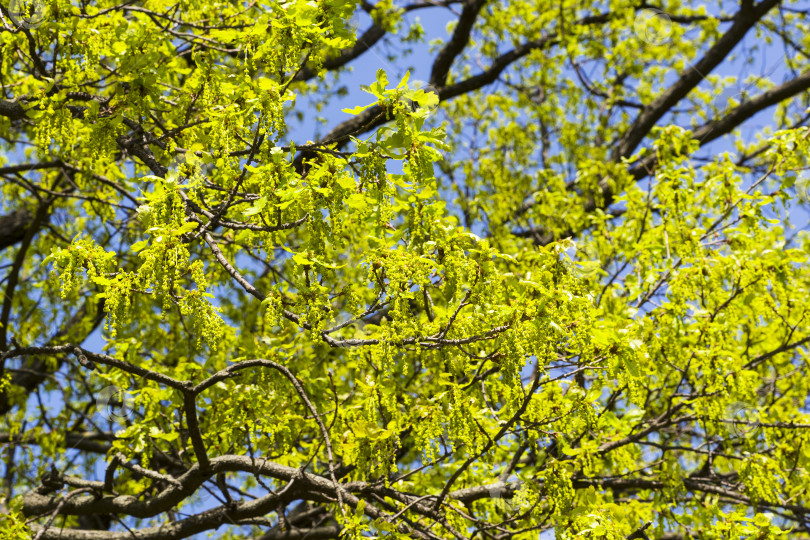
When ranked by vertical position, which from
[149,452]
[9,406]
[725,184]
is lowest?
[149,452]

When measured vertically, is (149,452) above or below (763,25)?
below

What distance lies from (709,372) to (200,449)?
109 inches

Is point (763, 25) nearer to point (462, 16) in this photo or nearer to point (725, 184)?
point (462, 16)

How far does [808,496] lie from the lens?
4250mm

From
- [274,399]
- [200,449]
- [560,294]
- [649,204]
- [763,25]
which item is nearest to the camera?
[560,294]

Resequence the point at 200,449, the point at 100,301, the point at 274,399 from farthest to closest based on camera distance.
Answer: the point at 100,301 < the point at 274,399 < the point at 200,449

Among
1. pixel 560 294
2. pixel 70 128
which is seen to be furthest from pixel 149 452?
pixel 560 294

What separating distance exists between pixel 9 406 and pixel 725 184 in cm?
629

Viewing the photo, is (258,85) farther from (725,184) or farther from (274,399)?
(725,184)

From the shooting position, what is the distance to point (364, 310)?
3.50 metres

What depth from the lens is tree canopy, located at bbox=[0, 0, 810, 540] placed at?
2.90m

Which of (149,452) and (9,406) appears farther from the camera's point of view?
(9,406)

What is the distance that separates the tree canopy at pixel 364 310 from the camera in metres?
2.90

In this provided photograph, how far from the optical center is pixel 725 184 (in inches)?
191
